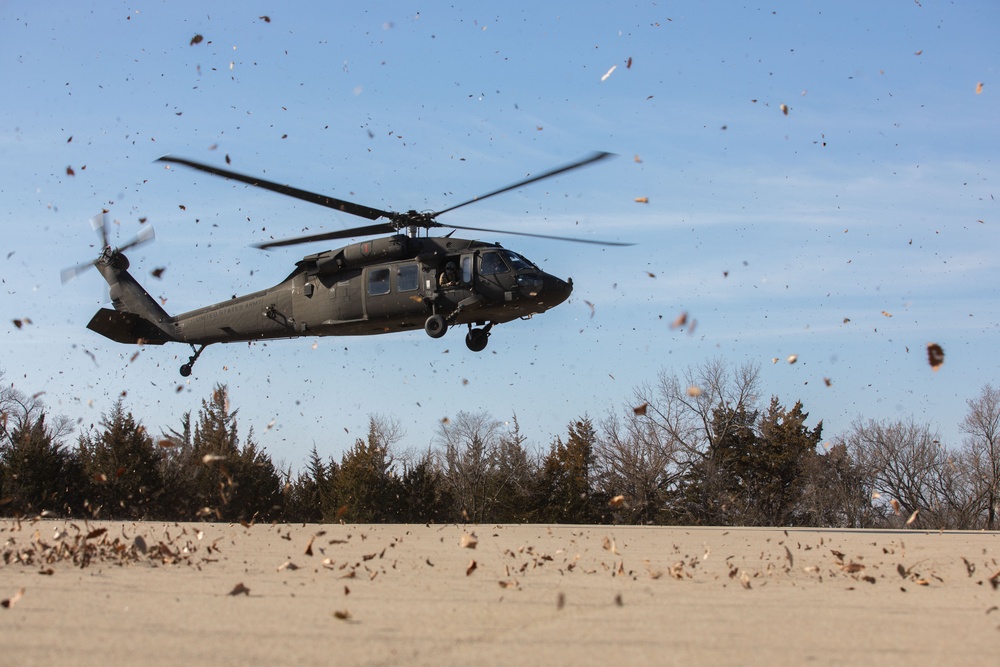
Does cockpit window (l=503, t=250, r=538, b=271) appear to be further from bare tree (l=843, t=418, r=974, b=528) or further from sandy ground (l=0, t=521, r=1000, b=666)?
bare tree (l=843, t=418, r=974, b=528)

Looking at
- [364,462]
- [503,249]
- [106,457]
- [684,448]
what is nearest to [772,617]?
[503,249]

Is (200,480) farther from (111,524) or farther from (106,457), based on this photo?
(111,524)

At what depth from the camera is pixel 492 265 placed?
16.2 meters

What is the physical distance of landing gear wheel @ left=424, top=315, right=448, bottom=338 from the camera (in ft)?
53.8

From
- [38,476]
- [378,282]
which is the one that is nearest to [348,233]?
[378,282]

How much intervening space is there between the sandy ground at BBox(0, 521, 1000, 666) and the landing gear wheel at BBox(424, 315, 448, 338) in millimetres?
4000

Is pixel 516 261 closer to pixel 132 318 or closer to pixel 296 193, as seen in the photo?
pixel 296 193

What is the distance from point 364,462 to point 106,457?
8.34 metres

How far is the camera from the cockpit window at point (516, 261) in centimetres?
1619

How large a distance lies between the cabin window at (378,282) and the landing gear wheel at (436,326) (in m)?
0.99

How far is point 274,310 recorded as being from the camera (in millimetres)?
18359

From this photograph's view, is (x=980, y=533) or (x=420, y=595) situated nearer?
(x=420, y=595)

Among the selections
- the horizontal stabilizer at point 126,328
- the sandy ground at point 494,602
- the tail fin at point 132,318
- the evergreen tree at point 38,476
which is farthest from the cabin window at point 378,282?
the evergreen tree at point 38,476

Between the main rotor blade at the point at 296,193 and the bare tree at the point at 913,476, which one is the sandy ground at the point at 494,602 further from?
the bare tree at the point at 913,476
